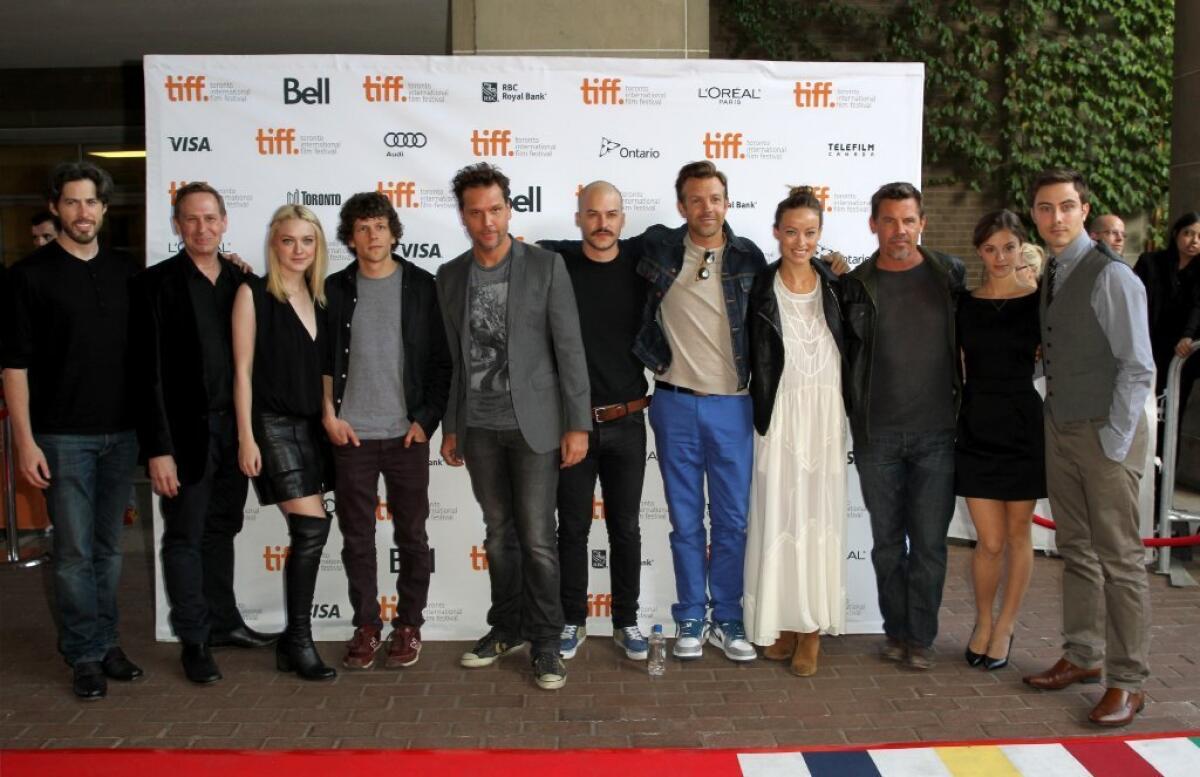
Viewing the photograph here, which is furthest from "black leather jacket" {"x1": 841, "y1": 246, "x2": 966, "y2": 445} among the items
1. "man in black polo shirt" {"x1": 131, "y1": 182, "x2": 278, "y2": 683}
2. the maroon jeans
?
"man in black polo shirt" {"x1": 131, "y1": 182, "x2": 278, "y2": 683}

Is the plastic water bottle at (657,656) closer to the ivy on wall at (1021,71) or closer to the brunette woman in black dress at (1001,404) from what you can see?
the brunette woman in black dress at (1001,404)

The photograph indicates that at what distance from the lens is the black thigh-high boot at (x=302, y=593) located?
425 cm

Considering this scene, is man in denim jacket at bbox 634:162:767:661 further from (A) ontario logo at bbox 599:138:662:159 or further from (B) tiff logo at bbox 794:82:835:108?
(B) tiff logo at bbox 794:82:835:108

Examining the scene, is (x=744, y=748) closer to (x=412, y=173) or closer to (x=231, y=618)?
(x=231, y=618)

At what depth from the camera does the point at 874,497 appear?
4.38 m

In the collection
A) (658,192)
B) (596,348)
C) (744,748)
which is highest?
(658,192)

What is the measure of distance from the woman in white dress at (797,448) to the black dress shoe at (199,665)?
2.20 meters

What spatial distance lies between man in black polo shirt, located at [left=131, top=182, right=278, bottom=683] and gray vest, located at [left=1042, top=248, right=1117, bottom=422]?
125 inches

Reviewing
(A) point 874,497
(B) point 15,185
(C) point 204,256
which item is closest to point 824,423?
(A) point 874,497

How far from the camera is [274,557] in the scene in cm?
497

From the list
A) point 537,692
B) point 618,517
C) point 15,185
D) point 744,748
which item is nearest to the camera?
point 744,748

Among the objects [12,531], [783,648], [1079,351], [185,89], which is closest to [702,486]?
[783,648]

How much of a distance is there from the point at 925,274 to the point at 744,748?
1.99 m

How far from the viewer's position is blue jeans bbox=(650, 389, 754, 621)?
4.35 metres
